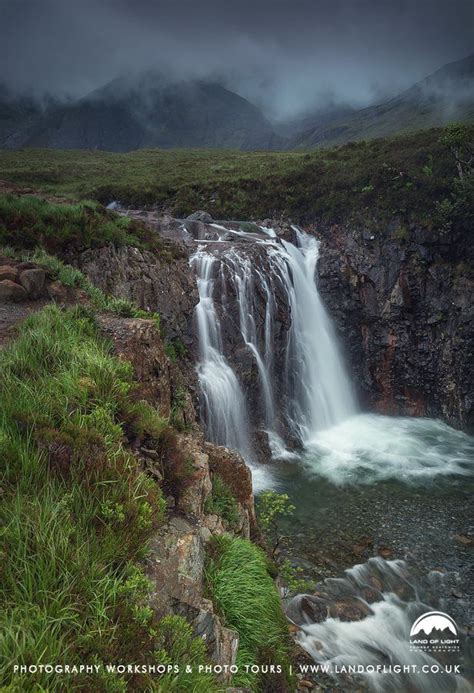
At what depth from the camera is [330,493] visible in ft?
46.3

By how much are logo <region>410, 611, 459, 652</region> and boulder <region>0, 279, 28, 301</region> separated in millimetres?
10984

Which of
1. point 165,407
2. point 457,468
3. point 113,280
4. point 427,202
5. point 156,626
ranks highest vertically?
point 427,202

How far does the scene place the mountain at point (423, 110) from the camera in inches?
4398

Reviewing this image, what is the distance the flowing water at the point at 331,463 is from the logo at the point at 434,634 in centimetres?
17

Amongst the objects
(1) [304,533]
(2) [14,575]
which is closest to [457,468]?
(1) [304,533]

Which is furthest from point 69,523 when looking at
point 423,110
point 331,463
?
point 423,110

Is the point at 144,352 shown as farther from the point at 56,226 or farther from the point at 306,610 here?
the point at 56,226

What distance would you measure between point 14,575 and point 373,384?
2406 cm

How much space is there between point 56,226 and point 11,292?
550 cm

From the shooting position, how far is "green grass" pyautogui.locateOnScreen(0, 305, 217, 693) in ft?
7.23

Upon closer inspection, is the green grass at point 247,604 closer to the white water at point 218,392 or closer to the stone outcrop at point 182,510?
the stone outcrop at point 182,510

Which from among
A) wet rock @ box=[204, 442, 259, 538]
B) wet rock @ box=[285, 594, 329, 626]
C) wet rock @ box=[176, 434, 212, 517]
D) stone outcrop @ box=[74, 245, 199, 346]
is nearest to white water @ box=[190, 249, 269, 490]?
stone outcrop @ box=[74, 245, 199, 346]

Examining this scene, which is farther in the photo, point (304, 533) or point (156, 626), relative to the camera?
point (304, 533)

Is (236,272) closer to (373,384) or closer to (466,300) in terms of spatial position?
(373,384)
